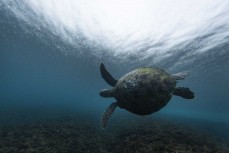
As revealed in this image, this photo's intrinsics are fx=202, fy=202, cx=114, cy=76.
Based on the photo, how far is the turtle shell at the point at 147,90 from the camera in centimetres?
751

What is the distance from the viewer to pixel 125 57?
104 feet

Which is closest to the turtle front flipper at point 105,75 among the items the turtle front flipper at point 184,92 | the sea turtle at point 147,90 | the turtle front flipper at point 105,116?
the turtle front flipper at point 105,116

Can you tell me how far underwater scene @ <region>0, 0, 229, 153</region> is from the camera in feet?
28.6

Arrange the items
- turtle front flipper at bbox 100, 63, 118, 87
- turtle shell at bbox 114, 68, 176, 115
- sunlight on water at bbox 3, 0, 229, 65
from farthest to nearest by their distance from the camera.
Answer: sunlight on water at bbox 3, 0, 229, 65
turtle front flipper at bbox 100, 63, 118, 87
turtle shell at bbox 114, 68, 176, 115

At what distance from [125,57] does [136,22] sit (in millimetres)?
13057

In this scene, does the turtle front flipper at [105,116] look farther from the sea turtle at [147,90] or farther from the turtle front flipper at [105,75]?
the turtle front flipper at [105,75]

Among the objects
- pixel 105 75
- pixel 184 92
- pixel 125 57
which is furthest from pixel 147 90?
pixel 125 57

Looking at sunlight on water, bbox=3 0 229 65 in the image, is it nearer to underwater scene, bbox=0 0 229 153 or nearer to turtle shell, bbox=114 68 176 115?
underwater scene, bbox=0 0 229 153

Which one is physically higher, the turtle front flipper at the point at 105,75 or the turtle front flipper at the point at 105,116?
the turtle front flipper at the point at 105,75

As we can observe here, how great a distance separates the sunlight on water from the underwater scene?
3.0 inches

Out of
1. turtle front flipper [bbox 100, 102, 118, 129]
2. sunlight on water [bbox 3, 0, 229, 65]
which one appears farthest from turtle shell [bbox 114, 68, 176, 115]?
sunlight on water [bbox 3, 0, 229, 65]

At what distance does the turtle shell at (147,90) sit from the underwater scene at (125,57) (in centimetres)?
4

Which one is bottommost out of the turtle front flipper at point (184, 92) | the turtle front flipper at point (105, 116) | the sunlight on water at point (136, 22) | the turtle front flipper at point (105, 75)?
the turtle front flipper at point (105, 116)

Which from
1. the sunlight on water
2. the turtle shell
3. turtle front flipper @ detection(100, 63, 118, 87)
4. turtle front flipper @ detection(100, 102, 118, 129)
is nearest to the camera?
the turtle shell
